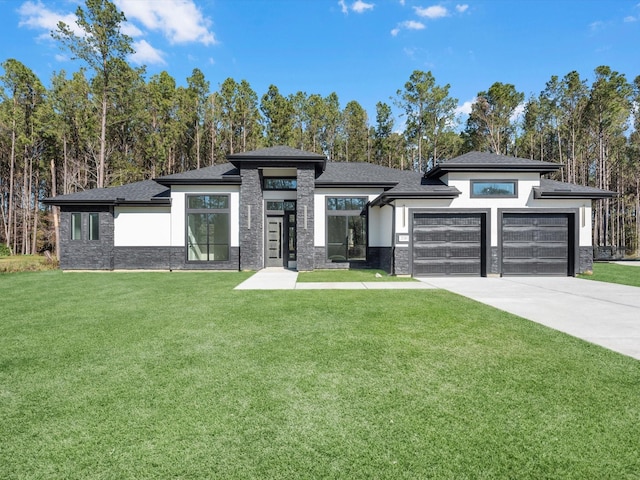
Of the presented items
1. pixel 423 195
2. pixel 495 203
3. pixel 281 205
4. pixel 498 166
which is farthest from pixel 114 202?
pixel 498 166

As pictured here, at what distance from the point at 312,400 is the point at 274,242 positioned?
12256 millimetres

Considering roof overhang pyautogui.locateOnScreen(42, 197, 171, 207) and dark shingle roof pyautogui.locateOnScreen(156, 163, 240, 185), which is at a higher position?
dark shingle roof pyautogui.locateOnScreen(156, 163, 240, 185)

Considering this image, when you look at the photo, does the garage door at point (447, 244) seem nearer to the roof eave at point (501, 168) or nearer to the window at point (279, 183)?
the roof eave at point (501, 168)

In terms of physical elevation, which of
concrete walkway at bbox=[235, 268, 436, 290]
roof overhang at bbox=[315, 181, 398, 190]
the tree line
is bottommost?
concrete walkway at bbox=[235, 268, 436, 290]

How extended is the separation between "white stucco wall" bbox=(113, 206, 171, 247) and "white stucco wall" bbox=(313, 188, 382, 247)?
270 inches

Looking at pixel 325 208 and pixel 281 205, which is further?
pixel 281 205

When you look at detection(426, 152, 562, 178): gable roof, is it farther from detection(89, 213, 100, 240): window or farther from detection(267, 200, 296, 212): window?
detection(89, 213, 100, 240): window

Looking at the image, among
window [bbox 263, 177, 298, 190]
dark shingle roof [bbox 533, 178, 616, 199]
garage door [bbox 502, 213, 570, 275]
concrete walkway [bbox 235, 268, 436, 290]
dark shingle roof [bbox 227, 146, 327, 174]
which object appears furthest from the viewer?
window [bbox 263, 177, 298, 190]

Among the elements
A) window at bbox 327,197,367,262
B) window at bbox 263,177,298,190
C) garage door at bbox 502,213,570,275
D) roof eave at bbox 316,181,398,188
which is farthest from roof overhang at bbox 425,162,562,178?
window at bbox 263,177,298,190

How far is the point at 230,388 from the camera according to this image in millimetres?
3166

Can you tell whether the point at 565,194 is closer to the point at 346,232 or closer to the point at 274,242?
the point at 346,232

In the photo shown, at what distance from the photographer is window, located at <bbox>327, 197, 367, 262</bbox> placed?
562 inches

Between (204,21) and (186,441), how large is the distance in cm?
1783

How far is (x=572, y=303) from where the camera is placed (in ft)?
23.4
